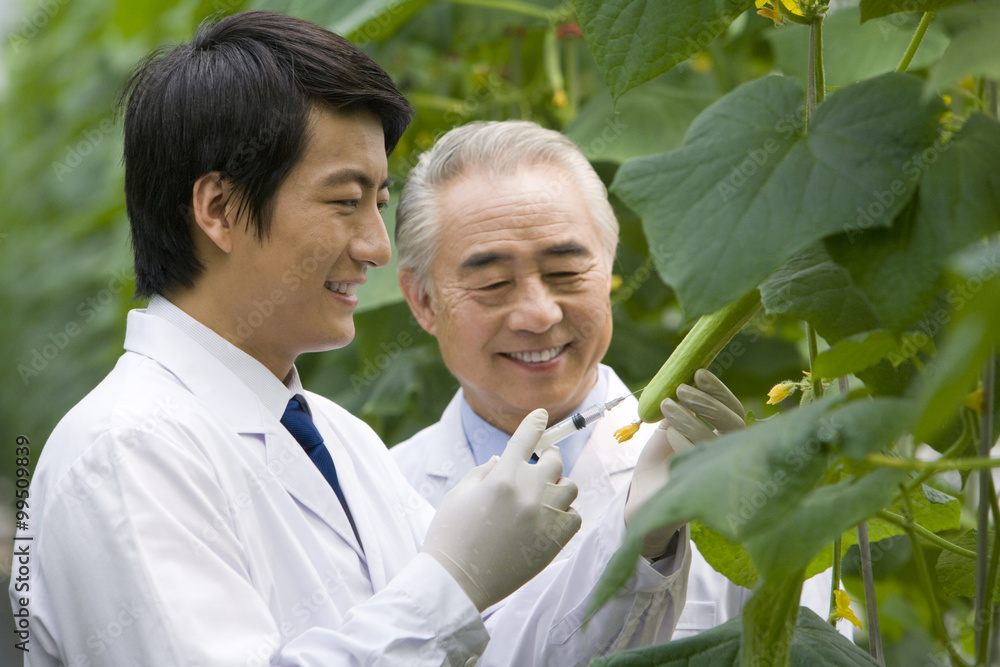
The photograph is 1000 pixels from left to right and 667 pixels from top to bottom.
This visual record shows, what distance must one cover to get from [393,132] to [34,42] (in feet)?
12.1

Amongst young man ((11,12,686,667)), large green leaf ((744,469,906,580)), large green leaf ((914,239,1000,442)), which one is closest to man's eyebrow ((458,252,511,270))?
young man ((11,12,686,667))

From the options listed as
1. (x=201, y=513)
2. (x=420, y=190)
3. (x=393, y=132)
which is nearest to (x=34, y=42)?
(x=420, y=190)

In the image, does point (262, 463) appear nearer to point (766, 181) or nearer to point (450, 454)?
point (450, 454)

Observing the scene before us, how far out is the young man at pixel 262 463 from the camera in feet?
3.29

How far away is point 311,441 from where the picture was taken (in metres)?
1.39

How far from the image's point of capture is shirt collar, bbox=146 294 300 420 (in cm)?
128

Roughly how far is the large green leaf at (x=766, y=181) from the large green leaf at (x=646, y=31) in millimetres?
74

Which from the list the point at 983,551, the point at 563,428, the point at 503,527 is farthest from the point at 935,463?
the point at 563,428

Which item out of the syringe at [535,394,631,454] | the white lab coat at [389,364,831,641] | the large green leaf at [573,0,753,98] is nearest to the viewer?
the large green leaf at [573,0,753,98]

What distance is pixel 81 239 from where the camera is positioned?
416 centimetres

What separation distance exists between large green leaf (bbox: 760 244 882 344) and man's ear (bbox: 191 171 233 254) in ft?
2.47

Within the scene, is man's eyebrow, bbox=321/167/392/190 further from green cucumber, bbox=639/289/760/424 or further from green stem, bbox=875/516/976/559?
green stem, bbox=875/516/976/559

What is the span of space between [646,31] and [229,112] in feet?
2.18

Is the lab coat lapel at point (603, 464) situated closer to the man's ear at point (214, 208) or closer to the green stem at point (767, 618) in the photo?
the man's ear at point (214, 208)
